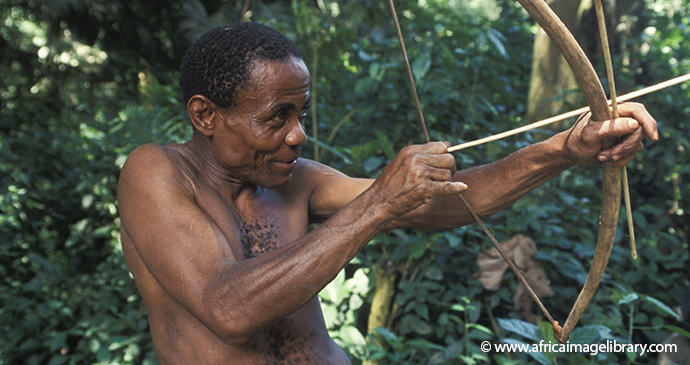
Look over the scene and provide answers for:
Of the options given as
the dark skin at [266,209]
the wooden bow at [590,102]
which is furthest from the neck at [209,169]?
the wooden bow at [590,102]

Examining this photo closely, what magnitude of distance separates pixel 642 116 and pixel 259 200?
1.08m

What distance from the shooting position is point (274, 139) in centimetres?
148

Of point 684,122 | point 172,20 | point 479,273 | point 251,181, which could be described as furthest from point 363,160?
point 172,20

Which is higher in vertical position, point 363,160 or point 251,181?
point 251,181

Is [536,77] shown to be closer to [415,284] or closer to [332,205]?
[415,284]

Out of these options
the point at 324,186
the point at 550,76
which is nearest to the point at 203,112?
the point at 324,186

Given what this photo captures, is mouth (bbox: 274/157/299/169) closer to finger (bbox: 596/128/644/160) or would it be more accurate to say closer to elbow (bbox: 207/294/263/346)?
elbow (bbox: 207/294/263/346)

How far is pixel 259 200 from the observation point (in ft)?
5.55

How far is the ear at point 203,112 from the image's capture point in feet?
4.94

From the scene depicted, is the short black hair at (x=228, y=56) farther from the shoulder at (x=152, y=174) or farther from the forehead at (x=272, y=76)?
the shoulder at (x=152, y=174)

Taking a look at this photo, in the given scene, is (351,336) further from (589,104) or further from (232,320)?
(589,104)

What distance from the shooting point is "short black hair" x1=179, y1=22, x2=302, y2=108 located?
1439 mm

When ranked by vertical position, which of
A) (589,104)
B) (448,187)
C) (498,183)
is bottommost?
(498,183)

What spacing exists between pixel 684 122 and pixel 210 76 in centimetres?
387
